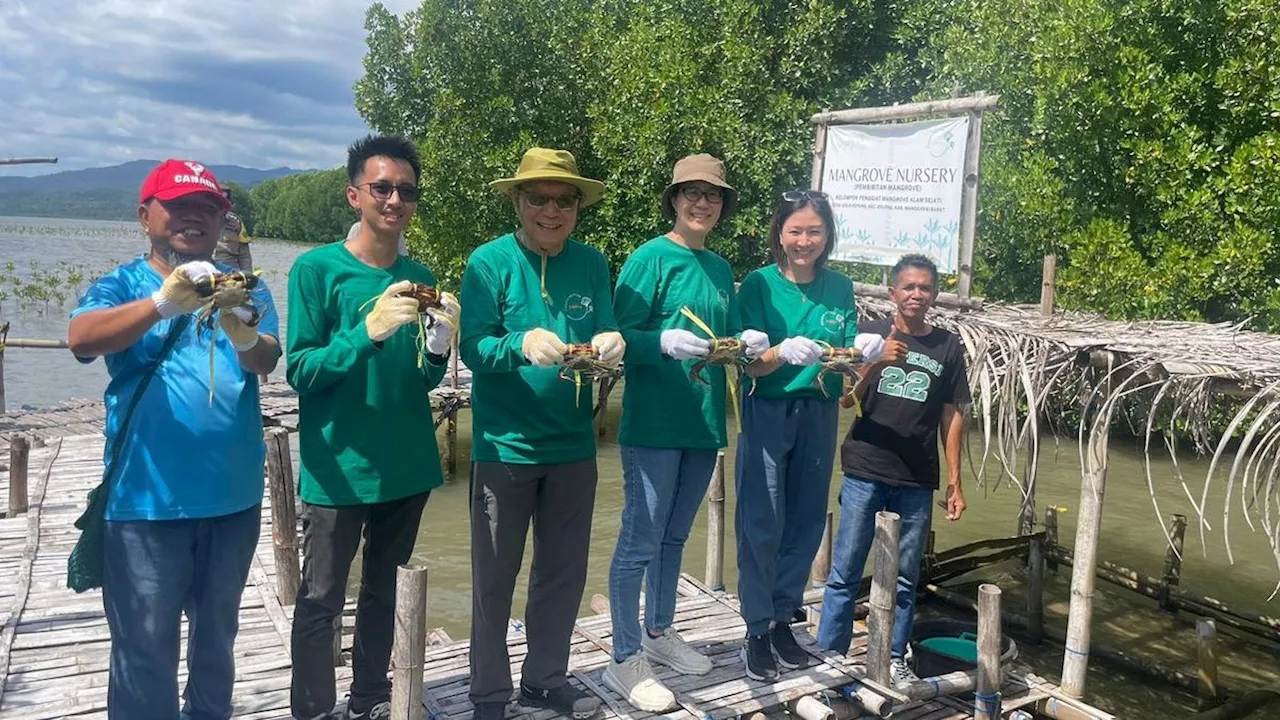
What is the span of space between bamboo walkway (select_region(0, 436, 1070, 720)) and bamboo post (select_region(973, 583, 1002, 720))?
0.25 m

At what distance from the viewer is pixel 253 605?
19.1 feet

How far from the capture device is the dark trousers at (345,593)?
11.3 feet

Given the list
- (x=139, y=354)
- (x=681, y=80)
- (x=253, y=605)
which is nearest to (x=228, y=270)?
(x=139, y=354)

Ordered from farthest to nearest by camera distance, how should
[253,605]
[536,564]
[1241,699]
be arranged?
[1241,699]
[253,605]
[536,564]

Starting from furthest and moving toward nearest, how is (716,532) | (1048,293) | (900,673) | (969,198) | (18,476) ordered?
(18,476) → (716,532) → (1048,293) → (969,198) → (900,673)

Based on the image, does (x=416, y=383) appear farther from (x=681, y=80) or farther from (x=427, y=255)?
(x=427, y=255)

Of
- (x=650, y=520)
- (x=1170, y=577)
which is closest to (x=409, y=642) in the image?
(x=650, y=520)

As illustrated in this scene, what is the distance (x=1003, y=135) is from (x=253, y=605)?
551 inches

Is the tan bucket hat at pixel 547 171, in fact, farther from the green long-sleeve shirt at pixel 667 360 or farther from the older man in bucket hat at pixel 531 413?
the green long-sleeve shirt at pixel 667 360

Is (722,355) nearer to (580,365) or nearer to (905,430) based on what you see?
(580,365)

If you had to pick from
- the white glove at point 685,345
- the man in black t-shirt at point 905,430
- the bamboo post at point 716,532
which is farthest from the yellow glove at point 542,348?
the bamboo post at point 716,532

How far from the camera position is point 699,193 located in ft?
13.7

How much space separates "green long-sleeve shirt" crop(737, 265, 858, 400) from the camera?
441 centimetres

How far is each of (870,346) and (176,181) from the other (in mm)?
3169
